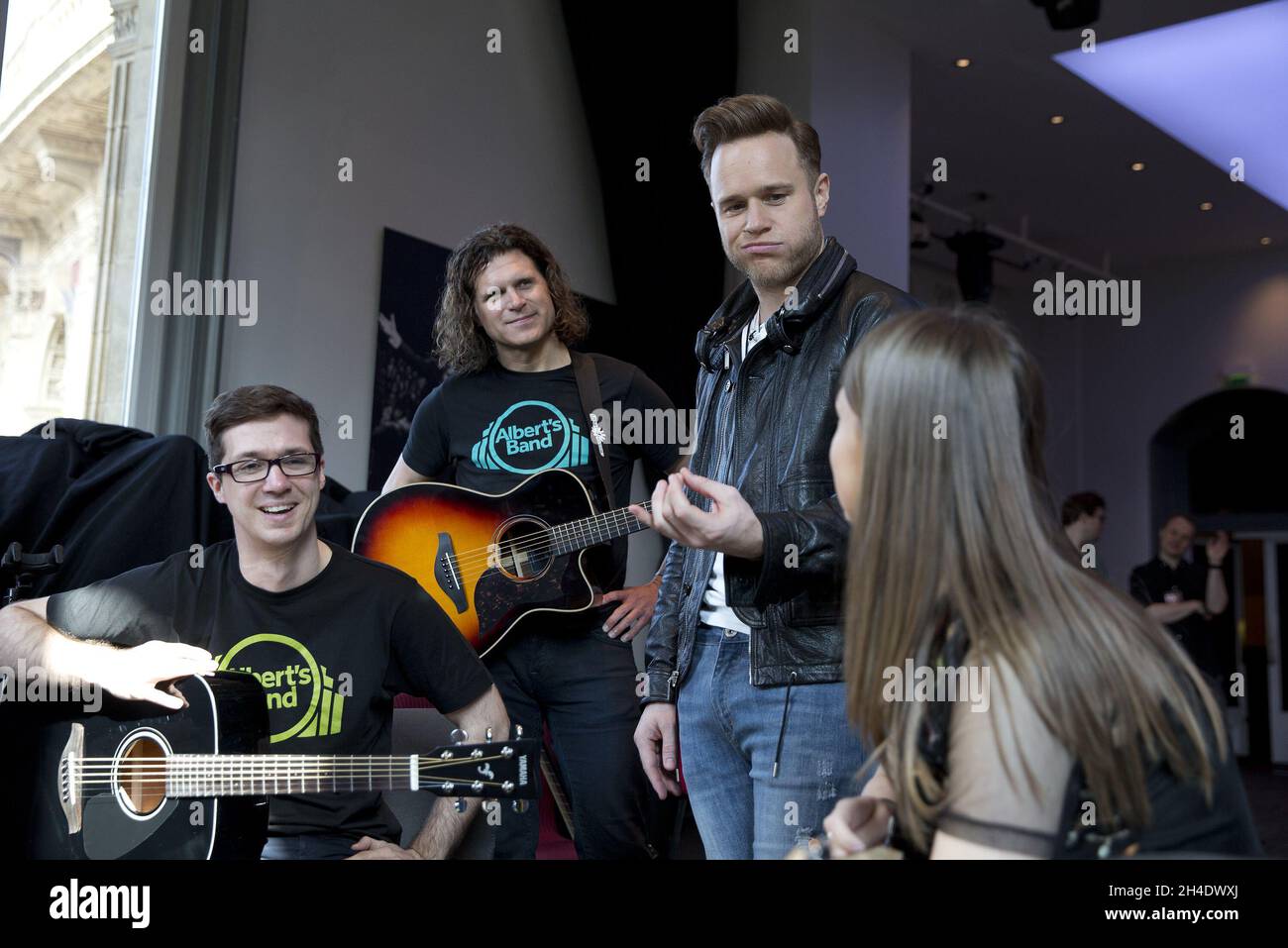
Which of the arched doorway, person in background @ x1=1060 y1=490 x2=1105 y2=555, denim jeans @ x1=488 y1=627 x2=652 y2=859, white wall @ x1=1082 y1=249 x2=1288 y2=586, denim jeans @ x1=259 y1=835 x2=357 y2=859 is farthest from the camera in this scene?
the arched doorway

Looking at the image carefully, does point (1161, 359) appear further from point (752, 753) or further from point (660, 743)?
point (752, 753)

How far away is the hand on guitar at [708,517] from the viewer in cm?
143

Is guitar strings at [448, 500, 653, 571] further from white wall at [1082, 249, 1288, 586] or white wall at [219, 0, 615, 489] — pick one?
white wall at [1082, 249, 1288, 586]

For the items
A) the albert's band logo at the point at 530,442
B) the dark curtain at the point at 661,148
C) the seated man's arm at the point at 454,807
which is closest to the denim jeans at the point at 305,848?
the seated man's arm at the point at 454,807

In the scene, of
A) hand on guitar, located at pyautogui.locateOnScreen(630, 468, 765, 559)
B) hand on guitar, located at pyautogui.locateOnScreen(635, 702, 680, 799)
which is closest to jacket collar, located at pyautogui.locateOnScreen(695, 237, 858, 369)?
hand on guitar, located at pyautogui.locateOnScreen(630, 468, 765, 559)

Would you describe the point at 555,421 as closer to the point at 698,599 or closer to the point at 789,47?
the point at 698,599

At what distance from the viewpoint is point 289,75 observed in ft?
13.6

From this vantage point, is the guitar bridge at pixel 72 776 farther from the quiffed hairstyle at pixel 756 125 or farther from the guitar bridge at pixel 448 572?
the quiffed hairstyle at pixel 756 125

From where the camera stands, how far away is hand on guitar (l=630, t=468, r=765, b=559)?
4.68ft

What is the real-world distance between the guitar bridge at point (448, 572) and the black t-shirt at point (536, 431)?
145 millimetres

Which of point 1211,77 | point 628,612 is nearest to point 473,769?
point 628,612

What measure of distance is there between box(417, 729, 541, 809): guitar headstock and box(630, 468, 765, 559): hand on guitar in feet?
2.00

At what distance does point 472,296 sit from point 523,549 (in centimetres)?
60
